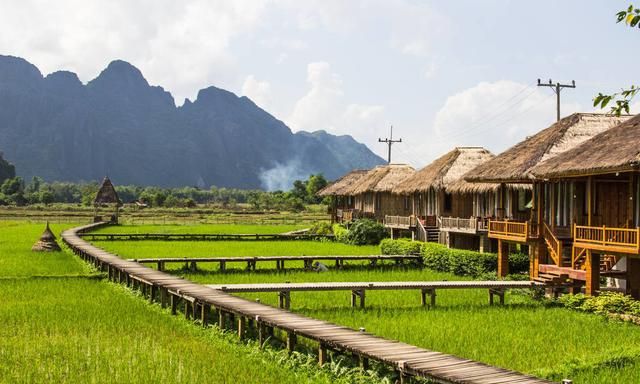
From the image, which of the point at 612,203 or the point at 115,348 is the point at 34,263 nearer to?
the point at 115,348

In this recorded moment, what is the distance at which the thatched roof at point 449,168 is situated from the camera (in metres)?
36.0

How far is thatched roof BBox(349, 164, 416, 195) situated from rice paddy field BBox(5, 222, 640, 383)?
23291 mm

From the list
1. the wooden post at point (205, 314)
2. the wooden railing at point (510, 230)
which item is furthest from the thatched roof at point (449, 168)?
the wooden post at point (205, 314)

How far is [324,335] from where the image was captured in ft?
37.8

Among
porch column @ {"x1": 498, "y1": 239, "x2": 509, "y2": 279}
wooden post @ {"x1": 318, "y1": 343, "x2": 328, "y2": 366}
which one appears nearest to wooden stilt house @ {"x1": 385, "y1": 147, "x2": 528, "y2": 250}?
porch column @ {"x1": 498, "y1": 239, "x2": 509, "y2": 279}

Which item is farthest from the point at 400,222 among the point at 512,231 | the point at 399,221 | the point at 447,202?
the point at 512,231

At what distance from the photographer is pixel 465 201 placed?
3584 centimetres

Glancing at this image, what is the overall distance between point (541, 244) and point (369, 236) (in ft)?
70.5

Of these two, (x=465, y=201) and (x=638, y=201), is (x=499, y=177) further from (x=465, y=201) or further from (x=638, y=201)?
(x=465, y=201)

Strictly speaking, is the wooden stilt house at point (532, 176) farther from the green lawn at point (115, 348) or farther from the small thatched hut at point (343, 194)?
the small thatched hut at point (343, 194)

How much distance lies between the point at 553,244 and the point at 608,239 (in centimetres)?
365

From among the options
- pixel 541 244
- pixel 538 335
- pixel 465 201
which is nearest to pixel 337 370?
pixel 538 335

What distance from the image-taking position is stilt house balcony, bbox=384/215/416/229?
3956cm

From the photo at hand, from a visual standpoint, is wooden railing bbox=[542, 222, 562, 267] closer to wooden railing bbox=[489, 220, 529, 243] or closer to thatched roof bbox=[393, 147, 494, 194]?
wooden railing bbox=[489, 220, 529, 243]
